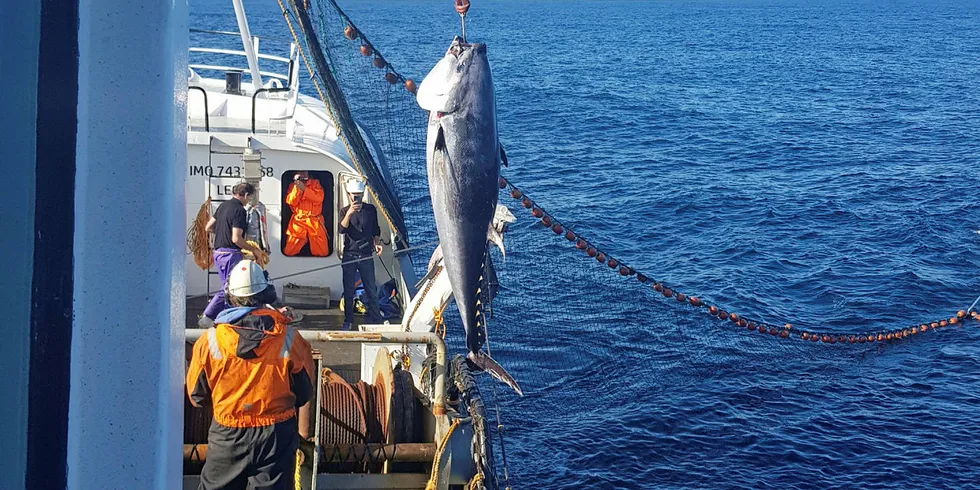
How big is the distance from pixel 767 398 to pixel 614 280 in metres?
4.78

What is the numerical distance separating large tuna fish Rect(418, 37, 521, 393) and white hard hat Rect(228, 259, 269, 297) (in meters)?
2.35

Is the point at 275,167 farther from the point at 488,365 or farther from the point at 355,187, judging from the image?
the point at 488,365

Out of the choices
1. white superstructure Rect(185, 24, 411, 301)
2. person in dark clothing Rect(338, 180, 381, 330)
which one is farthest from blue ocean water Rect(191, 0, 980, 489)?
white superstructure Rect(185, 24, 411, 301)

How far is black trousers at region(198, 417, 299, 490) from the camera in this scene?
5.75 meters

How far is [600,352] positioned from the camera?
16406 millimetres

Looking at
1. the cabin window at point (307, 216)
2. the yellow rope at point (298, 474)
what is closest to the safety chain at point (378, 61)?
the yellow rope at point (298, 474)

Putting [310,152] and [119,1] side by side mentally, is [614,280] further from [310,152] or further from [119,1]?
[119,1]

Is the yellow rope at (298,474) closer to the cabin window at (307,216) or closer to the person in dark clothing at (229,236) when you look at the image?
the person in dark clothing at (229,236)

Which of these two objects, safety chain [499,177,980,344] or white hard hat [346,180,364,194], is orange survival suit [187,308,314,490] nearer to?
white hard hat [346,180,364,194]

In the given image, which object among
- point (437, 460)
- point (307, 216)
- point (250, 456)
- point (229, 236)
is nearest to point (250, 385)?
point (250, 456)

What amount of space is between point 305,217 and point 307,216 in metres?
0.03

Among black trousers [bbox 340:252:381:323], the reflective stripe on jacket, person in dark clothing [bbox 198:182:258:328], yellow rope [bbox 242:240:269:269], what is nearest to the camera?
the reflective stripe on jacket

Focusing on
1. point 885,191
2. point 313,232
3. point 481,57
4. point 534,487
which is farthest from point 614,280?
point 481,57

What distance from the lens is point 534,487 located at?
40.9ft
